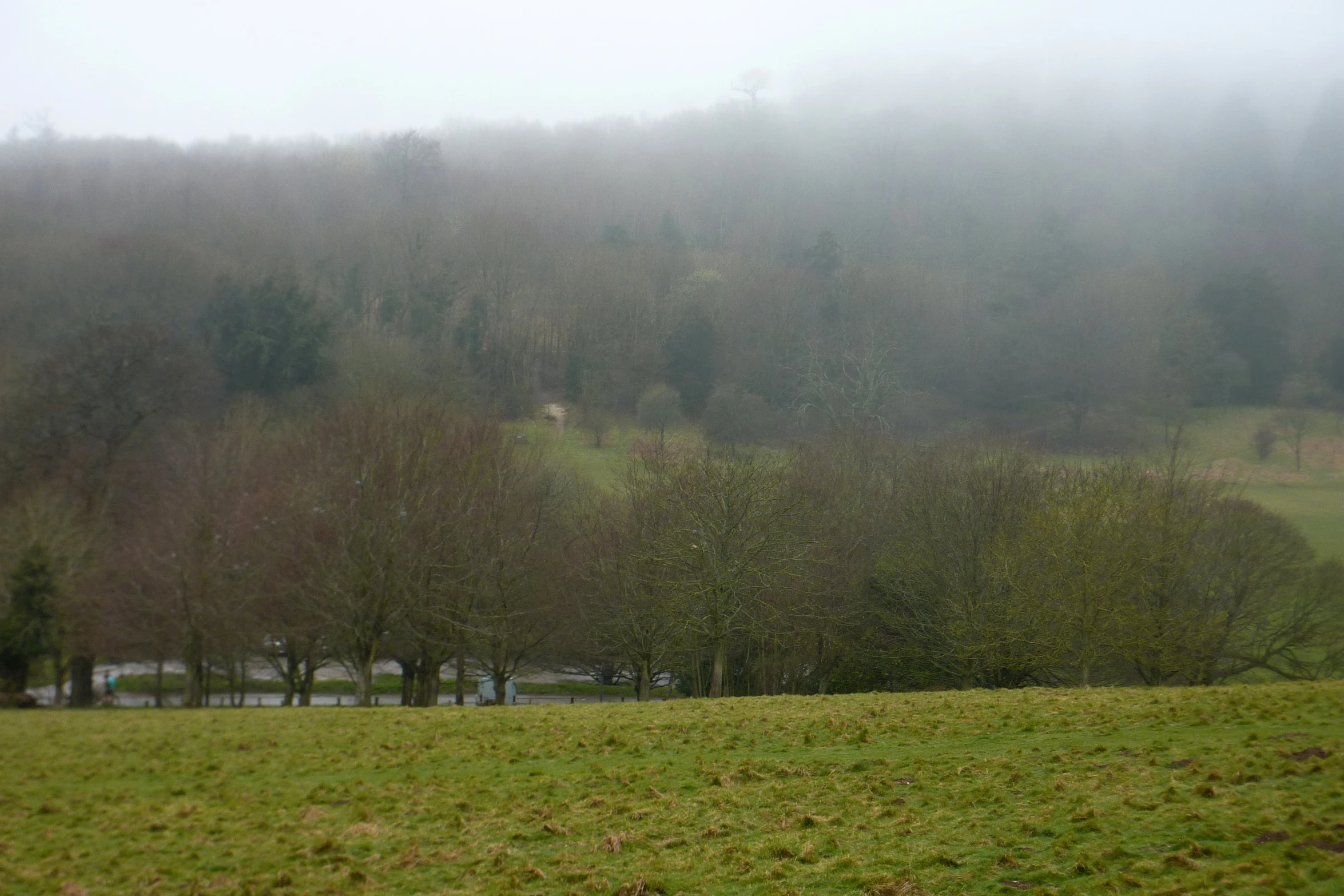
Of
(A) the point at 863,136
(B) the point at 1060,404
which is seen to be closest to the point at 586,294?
(B) the point at 1060,404

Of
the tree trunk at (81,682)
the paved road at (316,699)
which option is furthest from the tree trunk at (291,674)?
the tree trunk at (81,682)

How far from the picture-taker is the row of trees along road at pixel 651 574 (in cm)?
3391

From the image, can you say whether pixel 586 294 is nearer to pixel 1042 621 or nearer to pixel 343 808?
pixel 1042 621

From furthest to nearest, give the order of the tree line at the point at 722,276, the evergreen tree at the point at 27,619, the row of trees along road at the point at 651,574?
the tree line at the point at 722,276, the row of trees along road at the point at 651,574, the evergreen tree at the point at 27,619

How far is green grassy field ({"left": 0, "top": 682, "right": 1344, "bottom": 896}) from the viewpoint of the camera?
916 centimetres

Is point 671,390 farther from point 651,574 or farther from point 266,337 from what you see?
point 651,574

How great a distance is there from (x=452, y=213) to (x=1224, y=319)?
237 feet

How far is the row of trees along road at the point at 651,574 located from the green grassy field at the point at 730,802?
14819mm

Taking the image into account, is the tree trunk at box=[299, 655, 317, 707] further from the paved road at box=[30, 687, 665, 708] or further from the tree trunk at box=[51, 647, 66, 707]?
the tree trunk at box=[51, 647, 66, 707]

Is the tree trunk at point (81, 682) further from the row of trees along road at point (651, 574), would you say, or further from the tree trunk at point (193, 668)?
the tree trunk at point (193, 668)

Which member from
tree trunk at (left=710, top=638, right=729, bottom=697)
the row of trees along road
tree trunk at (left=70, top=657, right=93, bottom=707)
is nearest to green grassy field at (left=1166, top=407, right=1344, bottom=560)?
the row of trees along road

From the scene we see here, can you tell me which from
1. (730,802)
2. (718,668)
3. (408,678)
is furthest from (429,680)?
(730,802)

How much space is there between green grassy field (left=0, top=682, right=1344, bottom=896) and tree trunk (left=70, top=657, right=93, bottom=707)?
20.8 metres

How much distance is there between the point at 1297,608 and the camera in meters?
39.8
